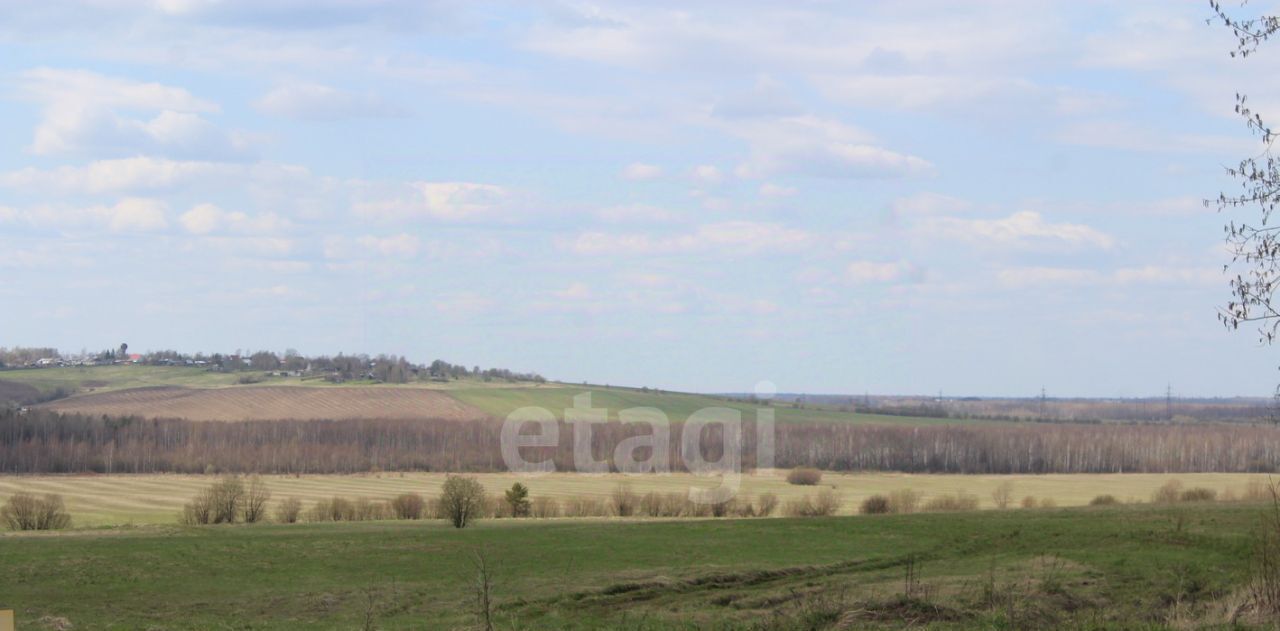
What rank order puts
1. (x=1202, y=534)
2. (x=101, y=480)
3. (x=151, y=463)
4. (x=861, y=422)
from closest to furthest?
(x=1202, y=534) < (x=101, y=480) < (x=151, y=463) < (x=861, y=422)

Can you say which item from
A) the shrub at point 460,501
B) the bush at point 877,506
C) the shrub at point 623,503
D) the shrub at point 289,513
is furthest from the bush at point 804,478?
the shrub at point 460,501

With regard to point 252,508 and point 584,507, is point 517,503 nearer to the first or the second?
point 584,507

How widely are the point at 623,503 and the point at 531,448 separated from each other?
2861 inches

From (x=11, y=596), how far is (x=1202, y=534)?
3125 cm

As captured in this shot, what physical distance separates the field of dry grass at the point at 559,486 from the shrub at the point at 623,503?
779 centimetres

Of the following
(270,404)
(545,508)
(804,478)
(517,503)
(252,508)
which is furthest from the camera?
(270,404)

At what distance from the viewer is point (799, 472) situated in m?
116

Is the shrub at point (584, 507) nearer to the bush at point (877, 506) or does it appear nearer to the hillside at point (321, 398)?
the bush at point (877, 506)

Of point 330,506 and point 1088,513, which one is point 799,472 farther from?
point 1088,513

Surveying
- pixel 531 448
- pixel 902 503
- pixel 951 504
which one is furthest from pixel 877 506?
pixel 531 448

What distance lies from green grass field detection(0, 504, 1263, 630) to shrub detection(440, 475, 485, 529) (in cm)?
656

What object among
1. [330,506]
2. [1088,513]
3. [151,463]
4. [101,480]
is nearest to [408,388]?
[151,463]

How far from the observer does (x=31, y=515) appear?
59.3 metres

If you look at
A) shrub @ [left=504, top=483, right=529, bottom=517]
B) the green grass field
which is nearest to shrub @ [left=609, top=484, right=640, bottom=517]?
shrub @ [left=504, top=483, right=529, bottom=517]
